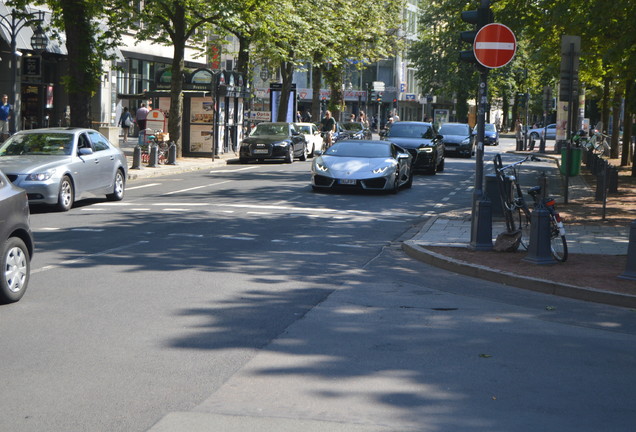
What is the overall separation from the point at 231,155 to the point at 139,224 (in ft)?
78.5

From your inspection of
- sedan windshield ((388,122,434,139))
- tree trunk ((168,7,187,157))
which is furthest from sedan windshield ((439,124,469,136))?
tree trunk ((168,7,187,157))

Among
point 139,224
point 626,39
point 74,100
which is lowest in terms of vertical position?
point 139,224

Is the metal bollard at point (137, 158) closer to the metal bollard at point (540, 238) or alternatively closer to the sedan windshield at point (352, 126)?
the metal bollard at point (540, 238)

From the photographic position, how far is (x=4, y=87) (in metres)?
36.4

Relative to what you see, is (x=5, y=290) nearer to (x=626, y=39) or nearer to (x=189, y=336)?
(x=189, y=336)

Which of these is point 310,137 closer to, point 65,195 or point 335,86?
point 335,86

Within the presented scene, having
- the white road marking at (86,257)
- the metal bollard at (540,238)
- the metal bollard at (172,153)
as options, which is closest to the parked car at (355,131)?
the metal bollard at (172,153)

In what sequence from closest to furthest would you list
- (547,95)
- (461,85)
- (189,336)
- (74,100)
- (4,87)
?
1. (189,336)
2. (74,100)
3. (4,87)
4. (547,95)
5. (461,85)

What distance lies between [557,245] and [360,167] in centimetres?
1069

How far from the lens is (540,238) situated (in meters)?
11.5

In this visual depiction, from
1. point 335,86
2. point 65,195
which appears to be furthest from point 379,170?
point 335,86

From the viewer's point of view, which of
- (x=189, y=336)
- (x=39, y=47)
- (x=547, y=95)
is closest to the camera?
Result: (x=189, y=336)

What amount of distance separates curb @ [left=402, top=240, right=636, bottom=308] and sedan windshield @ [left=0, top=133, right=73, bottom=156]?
27.7 ft

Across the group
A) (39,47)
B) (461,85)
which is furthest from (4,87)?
(461,85)
